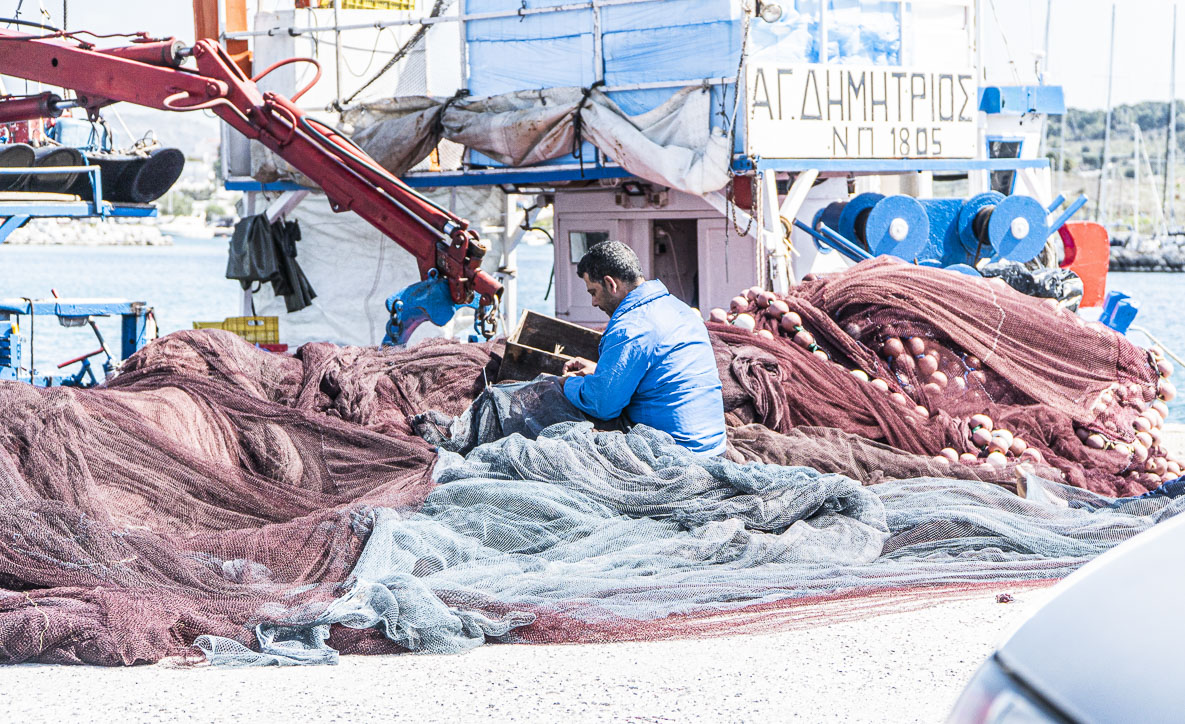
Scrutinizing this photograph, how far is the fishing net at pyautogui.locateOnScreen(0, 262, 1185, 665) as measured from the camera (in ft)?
14.4

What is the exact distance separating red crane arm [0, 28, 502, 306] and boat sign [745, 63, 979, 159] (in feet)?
10.8

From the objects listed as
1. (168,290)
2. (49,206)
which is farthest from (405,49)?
(168,290)

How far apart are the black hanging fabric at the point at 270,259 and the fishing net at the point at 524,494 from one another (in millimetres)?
7479

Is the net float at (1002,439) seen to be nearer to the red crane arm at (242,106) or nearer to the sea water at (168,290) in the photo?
the red crane arm at (242,106)

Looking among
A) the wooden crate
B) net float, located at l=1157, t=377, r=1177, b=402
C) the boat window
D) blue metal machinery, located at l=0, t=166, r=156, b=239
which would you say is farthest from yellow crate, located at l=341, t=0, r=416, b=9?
net float, located at l=1157, t=377, r=1177, b=402

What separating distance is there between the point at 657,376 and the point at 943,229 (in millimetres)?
7564

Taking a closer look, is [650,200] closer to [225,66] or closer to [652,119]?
[652,119]

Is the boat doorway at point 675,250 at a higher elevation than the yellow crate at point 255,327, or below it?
higher

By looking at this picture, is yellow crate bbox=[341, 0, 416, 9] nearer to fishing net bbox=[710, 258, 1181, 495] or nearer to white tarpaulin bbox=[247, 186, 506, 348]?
white tarpaulin bbox=[247, 186, 506, 348]

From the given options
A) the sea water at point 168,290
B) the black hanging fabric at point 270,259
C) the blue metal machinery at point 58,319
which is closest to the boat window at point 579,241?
the sea water at point 168,290

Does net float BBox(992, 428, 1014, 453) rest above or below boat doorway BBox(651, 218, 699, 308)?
below

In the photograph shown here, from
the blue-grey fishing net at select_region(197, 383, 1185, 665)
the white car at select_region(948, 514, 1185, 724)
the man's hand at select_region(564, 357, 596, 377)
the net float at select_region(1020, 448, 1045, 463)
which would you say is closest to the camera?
the white car at select_region(948, 514, 1185, 724)

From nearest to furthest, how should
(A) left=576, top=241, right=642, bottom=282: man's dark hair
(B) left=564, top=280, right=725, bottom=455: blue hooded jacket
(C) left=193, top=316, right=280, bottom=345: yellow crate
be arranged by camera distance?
(B) left=564, top=280, right=725, bottom=455: blue hooded jacket
(A) left=576, top=241, right=642, bottom=282: man's dark hair
(C) left=193, top=316, right=280, bottom=345: yellow crate

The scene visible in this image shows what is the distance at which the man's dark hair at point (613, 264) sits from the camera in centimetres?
593
